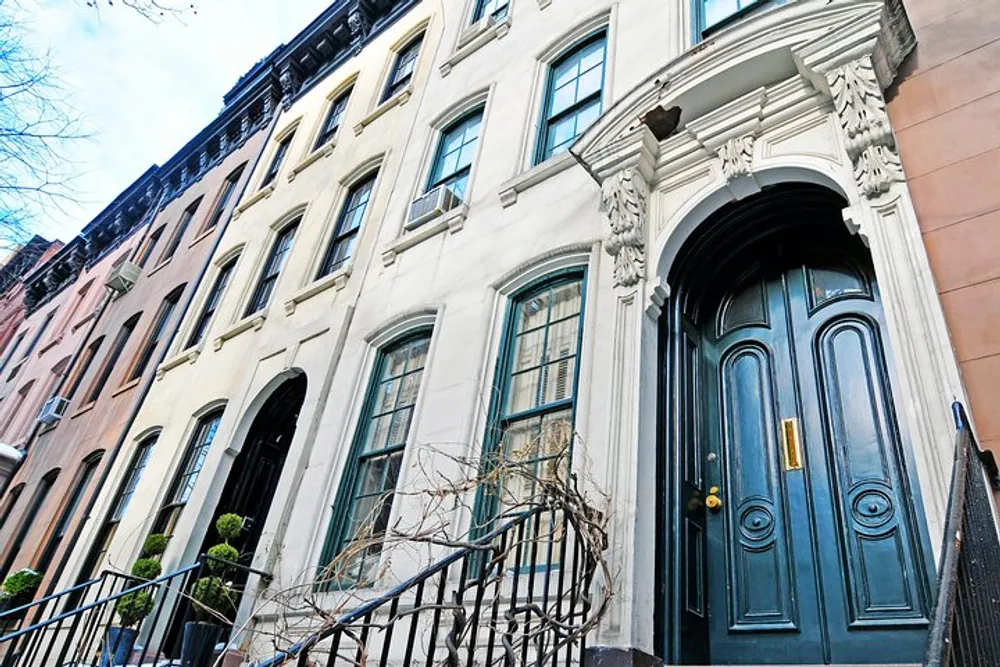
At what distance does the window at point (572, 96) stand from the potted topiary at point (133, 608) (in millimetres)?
6314

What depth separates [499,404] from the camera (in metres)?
5.77

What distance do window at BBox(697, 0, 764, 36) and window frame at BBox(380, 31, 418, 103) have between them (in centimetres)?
592

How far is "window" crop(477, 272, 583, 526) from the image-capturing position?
5.20m

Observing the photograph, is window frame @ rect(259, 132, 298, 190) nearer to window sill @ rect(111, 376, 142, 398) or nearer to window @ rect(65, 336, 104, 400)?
window sill @ rect(111, 376, 142, 398)

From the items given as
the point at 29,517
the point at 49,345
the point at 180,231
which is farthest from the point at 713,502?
the point at 49,345

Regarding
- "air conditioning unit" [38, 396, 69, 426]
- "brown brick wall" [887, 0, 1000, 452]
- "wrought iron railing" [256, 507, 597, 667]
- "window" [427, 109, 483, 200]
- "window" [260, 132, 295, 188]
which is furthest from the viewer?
"air conditioning unit" [38, 396, 69, 426]

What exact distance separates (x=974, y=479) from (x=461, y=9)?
10.8 m

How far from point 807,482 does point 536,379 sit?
231cm

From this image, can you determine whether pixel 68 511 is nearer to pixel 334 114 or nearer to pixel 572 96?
pixel 334 114

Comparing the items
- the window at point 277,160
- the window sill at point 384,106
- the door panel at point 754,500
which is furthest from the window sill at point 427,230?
the window at point 277,160

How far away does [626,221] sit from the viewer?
5.34 metres

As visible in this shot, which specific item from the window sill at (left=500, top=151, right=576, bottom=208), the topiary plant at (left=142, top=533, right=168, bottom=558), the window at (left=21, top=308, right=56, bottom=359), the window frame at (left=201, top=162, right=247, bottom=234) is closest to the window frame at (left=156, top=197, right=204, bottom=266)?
the window frame at (left=201, top=162, right=247, bottom=234)

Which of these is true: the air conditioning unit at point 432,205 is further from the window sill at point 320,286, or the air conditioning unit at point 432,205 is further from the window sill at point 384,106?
the window sill at point 384,106

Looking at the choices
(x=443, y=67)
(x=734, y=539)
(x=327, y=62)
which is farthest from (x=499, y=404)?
(x=327, y=62)
